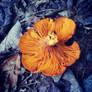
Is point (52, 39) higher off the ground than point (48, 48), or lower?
higher

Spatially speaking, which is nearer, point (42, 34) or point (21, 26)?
point (42, 34)

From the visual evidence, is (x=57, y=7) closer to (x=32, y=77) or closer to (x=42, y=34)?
(x=42, y=34)

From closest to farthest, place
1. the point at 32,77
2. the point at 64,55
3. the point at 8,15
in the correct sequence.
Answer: the point at 64,55, the point at 32,77, the point at 8,15

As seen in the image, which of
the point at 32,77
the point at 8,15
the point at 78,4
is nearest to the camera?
the point at 32,77

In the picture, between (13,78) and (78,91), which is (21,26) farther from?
(78,91)

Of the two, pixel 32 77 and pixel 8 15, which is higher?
pixel 8 15

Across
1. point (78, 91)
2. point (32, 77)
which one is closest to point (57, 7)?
point (32, 77)

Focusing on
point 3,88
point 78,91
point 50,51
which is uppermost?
point 50,51
